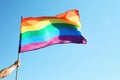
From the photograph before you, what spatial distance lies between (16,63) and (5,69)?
192cm

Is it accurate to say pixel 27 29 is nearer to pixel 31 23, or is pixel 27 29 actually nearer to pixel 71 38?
pixel 31 23

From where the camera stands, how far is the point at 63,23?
Answer: 2078 centimetres

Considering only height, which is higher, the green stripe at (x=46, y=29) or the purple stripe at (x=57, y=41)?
the green stripe at (x=46, y=29)

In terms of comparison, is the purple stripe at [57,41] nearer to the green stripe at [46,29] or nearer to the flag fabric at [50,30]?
the flag fabric at [50,30]

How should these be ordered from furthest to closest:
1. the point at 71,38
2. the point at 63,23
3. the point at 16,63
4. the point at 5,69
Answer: the point at 63,23
the point at 71,38
the point at 16,63
the point at 5,69

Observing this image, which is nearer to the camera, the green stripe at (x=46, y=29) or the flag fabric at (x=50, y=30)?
the flag fabric at (x=50, y=30)

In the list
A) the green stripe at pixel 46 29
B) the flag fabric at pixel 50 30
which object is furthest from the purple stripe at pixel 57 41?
Result: the green stripe at pixel 46 29

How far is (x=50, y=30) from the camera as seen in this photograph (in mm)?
20484

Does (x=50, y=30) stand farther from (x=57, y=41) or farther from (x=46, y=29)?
(x=57, y=41)

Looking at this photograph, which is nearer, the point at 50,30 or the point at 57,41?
the point at 57,41

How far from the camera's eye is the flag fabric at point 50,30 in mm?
19047

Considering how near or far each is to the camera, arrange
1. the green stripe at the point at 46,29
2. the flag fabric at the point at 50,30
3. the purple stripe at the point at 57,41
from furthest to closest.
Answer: the green stripe at the point at 46,29 < the flag fabric at the point at 50,30 < the purple stripe at the point at 57,41

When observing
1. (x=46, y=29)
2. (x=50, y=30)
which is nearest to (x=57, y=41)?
(x=50, y=30)

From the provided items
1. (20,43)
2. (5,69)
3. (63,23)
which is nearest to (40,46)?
(20,43)
